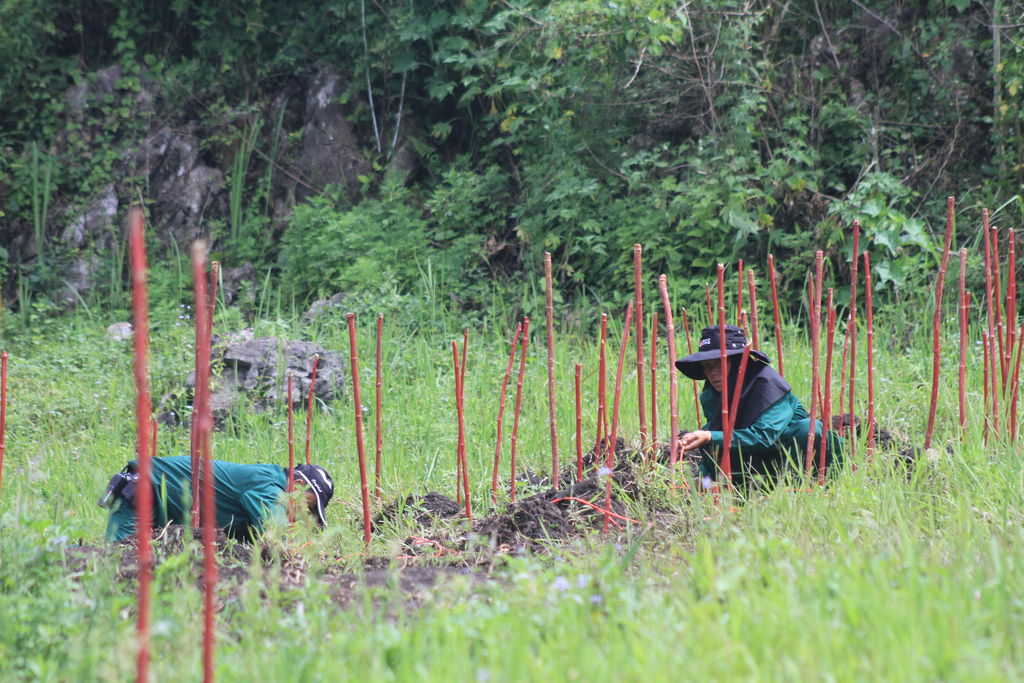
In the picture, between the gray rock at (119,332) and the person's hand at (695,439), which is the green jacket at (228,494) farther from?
the gray rock at (119,332)

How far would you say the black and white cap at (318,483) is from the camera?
9.18 ft

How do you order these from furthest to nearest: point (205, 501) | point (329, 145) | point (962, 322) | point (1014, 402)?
point (329, 145), point (1014, 402), point (962, 322), point (205, 501)

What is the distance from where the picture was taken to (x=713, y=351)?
2.98 metres

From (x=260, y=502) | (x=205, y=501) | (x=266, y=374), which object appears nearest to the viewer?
(x=205, y=501)

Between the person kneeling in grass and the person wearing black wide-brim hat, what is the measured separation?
1.40 metres

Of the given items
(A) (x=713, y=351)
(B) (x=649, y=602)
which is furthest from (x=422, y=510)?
(B) (x=649, y=602)

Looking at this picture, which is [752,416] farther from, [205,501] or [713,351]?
[205,501]

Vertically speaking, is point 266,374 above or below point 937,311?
below

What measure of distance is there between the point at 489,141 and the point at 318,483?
5636 millimetres

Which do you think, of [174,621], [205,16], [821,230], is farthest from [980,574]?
[205,16]

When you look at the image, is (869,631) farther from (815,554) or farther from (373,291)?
(373,291)

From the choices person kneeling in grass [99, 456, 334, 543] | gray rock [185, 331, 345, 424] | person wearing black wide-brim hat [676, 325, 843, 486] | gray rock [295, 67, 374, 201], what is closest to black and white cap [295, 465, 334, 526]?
person kneeling in grass [99, 456, 334, 543]

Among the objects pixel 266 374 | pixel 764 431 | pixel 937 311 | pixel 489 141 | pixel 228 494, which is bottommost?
pixel 228 494

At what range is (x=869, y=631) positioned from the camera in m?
1.51
